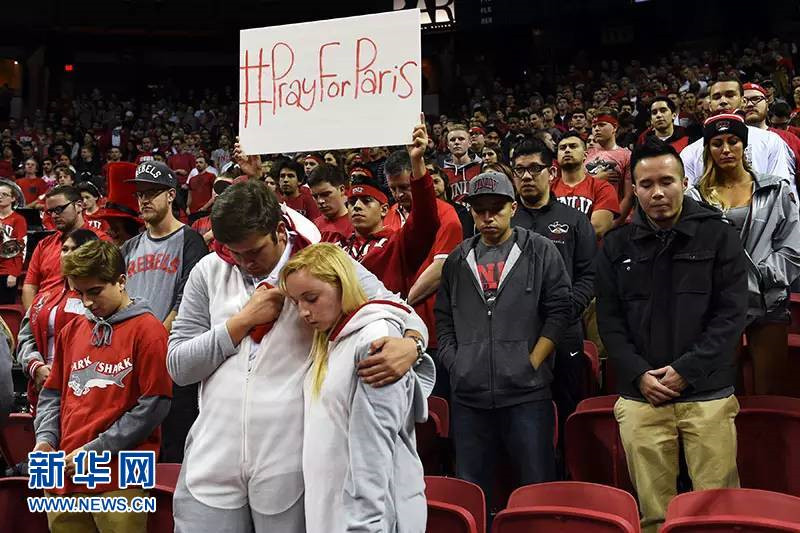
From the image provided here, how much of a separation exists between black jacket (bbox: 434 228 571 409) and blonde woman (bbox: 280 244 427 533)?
1376 millimetres

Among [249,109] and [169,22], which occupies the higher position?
[169,22]

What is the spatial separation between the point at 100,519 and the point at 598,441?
6.37ft

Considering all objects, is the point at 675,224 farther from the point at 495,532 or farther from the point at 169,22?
the point at 169,22

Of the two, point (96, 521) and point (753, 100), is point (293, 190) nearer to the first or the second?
point (753, 100)

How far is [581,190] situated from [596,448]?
180 cm

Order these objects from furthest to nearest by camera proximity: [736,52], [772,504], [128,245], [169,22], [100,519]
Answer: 1. [169,22]
2. [736,52]
3. [128,245]
4. [100,519]
5. [772,504]

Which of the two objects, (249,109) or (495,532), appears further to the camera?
(249,109)

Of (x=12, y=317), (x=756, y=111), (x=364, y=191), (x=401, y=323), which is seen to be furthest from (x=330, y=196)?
(x=12, y=317)

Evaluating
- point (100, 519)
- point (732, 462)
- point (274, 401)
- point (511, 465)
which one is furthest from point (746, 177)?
point (100, 519)

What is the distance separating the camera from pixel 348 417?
2082 millimetres

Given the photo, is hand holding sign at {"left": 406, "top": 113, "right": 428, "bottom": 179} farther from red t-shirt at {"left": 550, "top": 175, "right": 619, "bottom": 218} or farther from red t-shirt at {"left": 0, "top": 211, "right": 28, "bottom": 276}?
red t-shirt at {"left": 0, "top": 211, "right": 28, "bottom": 276}

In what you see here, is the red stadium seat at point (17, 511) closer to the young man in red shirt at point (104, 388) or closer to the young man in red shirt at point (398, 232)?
the young man in red shirt at point (104, 388)

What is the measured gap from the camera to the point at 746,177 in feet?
12.5

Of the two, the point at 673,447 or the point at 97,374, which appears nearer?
the point at 97,374
